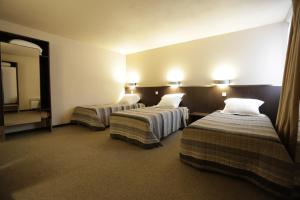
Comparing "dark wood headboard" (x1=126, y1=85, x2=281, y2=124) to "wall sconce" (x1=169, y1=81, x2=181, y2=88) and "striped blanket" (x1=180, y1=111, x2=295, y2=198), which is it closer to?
"wall sconce" (x1=169, y1=81, x2=181, y2=88)

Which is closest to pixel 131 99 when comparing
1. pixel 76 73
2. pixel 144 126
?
pixel 76 73

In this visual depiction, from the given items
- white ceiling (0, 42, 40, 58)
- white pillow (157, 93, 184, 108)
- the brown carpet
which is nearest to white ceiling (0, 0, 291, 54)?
white ceiling (0, 42, 40, 58)

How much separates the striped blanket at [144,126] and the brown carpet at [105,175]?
0.63 ft

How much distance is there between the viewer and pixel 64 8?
261cm

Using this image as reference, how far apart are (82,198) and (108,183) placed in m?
0.31

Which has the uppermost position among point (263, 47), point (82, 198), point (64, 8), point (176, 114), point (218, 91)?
point (64, 8)

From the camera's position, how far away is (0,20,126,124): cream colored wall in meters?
3.96

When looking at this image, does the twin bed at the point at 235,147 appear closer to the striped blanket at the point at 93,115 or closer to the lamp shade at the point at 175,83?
the striped blanket at the point at 93,115

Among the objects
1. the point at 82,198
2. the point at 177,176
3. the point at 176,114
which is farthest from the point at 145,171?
the point at 176,114

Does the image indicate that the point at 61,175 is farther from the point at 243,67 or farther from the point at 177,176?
the point at 243,67

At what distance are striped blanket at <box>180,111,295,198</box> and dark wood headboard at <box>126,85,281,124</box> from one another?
1.57 m

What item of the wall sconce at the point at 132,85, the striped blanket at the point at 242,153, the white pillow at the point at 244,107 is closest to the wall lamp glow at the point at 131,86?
the wall sconce at the point at 132,85

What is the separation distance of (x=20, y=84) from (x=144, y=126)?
3.02m

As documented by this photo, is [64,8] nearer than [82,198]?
No
